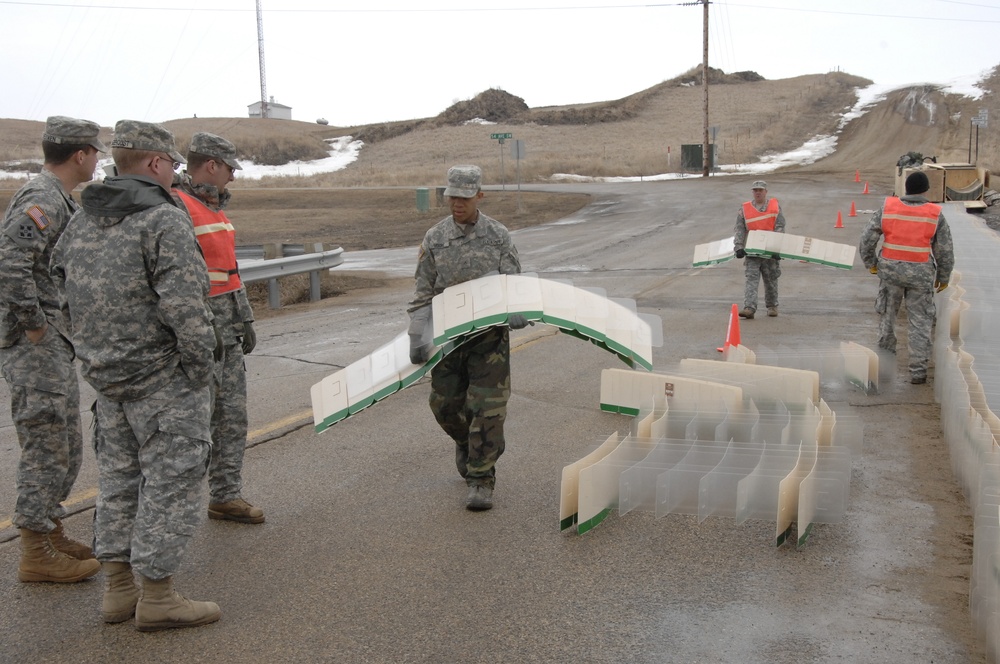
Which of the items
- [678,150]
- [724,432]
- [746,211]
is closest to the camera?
[724,432]

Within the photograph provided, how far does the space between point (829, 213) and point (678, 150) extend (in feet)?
120

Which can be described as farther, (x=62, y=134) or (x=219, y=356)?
(x=62, y=134)

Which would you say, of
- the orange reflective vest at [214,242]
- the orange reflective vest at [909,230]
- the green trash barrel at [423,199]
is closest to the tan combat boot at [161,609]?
the orange reflective vest at [214,242]

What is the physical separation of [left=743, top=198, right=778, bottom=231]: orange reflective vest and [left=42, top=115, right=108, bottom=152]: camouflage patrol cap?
953 centimetres

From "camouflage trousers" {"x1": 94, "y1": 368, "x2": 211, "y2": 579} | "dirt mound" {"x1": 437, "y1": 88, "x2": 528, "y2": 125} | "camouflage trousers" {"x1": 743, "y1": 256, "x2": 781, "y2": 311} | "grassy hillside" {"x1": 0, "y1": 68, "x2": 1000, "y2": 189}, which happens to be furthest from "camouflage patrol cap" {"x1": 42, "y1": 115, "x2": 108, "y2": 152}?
"dirt mound" {"x1": 437, "y1": 88, "x2": 528, "y2": 125}

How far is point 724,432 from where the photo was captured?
6184 mm

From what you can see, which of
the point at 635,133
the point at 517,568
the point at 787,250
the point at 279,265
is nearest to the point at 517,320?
the point at 517,568

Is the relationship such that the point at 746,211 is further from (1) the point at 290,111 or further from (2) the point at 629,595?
(1) the point at 290,111

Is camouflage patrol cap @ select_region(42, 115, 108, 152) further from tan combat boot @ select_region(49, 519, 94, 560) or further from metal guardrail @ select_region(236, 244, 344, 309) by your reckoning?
metal guardrail @ select_region(236, 244, 344, 309)

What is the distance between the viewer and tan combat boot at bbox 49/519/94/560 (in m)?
4.73

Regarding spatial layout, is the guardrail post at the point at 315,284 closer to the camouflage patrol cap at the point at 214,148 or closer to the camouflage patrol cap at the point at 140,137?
the camouflage patrol cap at the point at 214,148

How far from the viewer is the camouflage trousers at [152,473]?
13.1ft

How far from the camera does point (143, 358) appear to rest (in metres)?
3.97

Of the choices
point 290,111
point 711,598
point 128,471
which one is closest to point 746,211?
point 711,598
